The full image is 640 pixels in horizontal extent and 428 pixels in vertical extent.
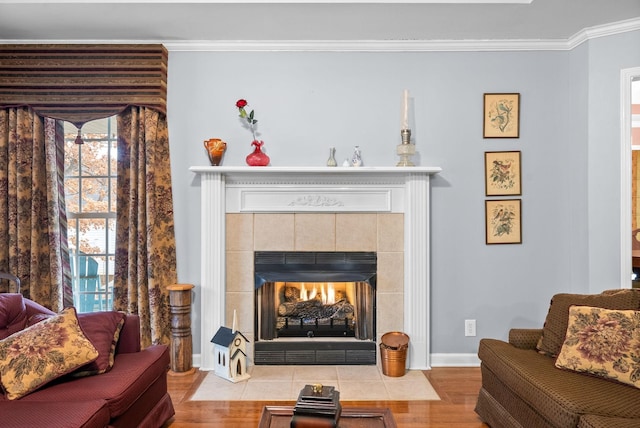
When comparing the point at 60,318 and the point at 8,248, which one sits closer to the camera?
the point at 60,318

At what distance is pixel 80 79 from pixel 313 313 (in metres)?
2.61

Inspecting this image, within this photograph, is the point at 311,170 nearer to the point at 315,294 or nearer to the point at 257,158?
the point at 257,158

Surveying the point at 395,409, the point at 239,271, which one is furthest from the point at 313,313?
the point at 395,409

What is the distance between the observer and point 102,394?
1.92m

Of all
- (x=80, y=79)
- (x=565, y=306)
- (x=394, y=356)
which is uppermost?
(x=80, y=79)

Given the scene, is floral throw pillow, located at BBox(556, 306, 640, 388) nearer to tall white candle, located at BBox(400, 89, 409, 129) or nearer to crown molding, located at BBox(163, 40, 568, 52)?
tall white candle, located at BBox(400, 89, 409, 129)

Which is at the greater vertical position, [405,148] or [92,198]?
[405,148]

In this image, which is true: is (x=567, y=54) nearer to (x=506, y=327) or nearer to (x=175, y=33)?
(x=506, y=327)

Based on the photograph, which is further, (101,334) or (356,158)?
(356,158)

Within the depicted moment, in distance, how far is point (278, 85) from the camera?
11.2ft

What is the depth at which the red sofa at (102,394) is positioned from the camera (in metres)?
1.72

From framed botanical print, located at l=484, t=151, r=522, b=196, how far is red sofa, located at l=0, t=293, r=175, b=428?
8.77ft

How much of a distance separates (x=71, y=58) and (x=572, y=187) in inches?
160

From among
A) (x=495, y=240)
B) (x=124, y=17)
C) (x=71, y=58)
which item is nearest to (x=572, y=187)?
(x=495, y=240)
